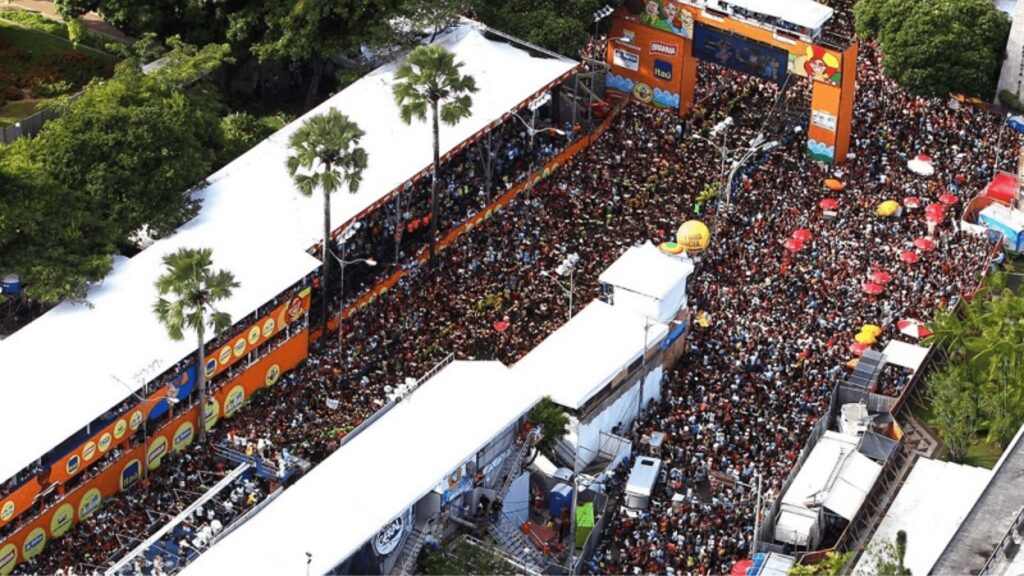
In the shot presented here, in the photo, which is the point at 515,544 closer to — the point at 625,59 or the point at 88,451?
the point at 88,451

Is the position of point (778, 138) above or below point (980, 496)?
below

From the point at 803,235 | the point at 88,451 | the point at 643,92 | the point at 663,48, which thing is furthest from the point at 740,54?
the point at 88,451

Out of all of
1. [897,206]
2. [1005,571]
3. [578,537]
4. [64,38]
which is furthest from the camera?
[64,38]

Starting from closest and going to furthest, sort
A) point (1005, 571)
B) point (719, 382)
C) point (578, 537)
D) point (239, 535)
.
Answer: point (1005, 571)
point (239, 535)
point (578, 537)
point (719, 382)

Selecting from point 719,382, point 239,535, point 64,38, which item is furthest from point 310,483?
point 64,38

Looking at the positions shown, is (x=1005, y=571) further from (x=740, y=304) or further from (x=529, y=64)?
(x=529, y=64)

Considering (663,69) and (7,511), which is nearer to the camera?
(7,511)
